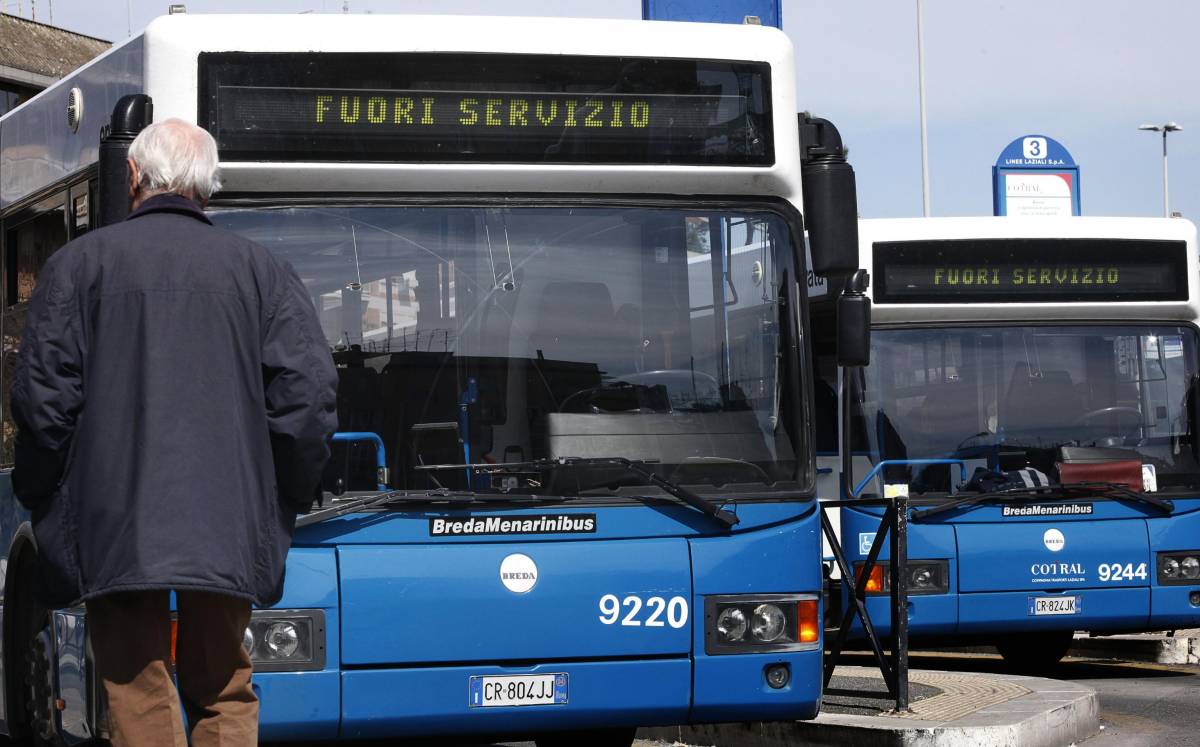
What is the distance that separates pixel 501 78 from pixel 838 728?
3.41 m

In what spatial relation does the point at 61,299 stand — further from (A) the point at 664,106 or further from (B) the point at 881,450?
(B) the point at 881,450

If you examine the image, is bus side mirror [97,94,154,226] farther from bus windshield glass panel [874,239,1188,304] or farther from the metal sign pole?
bus windshield glass panel [874,239,1188,304]

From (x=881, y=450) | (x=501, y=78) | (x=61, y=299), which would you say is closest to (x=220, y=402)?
(x=61, y=299)

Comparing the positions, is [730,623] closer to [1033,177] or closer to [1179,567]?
[1179,567]

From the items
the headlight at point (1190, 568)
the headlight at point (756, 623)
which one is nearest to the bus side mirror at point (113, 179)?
the headlight at point (756, 623)

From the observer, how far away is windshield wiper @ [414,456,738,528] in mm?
6844

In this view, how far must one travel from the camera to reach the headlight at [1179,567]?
12.0 metres

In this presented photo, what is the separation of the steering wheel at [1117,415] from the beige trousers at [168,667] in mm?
8423

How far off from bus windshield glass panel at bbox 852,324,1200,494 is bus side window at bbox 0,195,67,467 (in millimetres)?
5724

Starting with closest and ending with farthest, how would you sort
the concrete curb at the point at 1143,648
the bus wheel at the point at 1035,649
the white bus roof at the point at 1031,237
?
the white bus roof at the point at 1031,237
the bus wheel at the point at 1035,649
the concrete curb at the point at 1143,648

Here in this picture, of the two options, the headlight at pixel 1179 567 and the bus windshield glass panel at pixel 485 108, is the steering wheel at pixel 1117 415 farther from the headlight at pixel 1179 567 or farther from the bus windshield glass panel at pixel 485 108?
the bus windshield glass panel at pixel 485 108

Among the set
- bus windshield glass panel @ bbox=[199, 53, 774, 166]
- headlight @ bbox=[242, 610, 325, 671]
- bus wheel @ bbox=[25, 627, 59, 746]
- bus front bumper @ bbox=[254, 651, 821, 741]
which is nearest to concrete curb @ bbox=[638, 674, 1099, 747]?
bus front bumper @ bbox=[254, 651, 821, 741]

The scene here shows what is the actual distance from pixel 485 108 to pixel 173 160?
2523 mm

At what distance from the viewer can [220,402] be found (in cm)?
455
